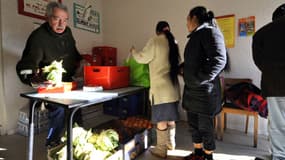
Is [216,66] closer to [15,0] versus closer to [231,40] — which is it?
[231,40]

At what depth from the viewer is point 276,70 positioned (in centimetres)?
160

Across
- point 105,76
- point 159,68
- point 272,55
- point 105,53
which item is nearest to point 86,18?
point 105,53

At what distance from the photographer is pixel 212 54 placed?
1.61 m

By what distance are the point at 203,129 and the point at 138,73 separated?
90 centimetres

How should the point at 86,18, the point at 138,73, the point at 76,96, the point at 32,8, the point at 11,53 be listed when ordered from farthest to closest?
the point at 86,18 < the point at 32,8 < the point at 11,53 < the point at 138,73 < the point at 76,96

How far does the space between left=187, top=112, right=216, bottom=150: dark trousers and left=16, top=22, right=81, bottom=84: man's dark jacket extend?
138cm

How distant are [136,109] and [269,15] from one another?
2.09 metres

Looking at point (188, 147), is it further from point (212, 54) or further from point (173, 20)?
point (173, 20)

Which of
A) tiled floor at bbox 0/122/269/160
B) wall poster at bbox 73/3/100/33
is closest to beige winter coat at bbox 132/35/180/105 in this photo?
tiled floor at bbox 0/122/269/160

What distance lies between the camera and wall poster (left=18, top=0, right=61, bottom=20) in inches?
106

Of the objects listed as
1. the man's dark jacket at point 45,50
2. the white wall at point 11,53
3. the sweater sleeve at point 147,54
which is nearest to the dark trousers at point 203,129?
the sweater sleeve at point 147,54

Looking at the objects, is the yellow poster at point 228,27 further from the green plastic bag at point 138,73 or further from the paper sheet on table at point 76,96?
the paper sheet on table at point 76,96

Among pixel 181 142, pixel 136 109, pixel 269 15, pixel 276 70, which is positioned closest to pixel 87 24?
pixel 136 109

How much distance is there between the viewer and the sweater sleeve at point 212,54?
160 centimetres
